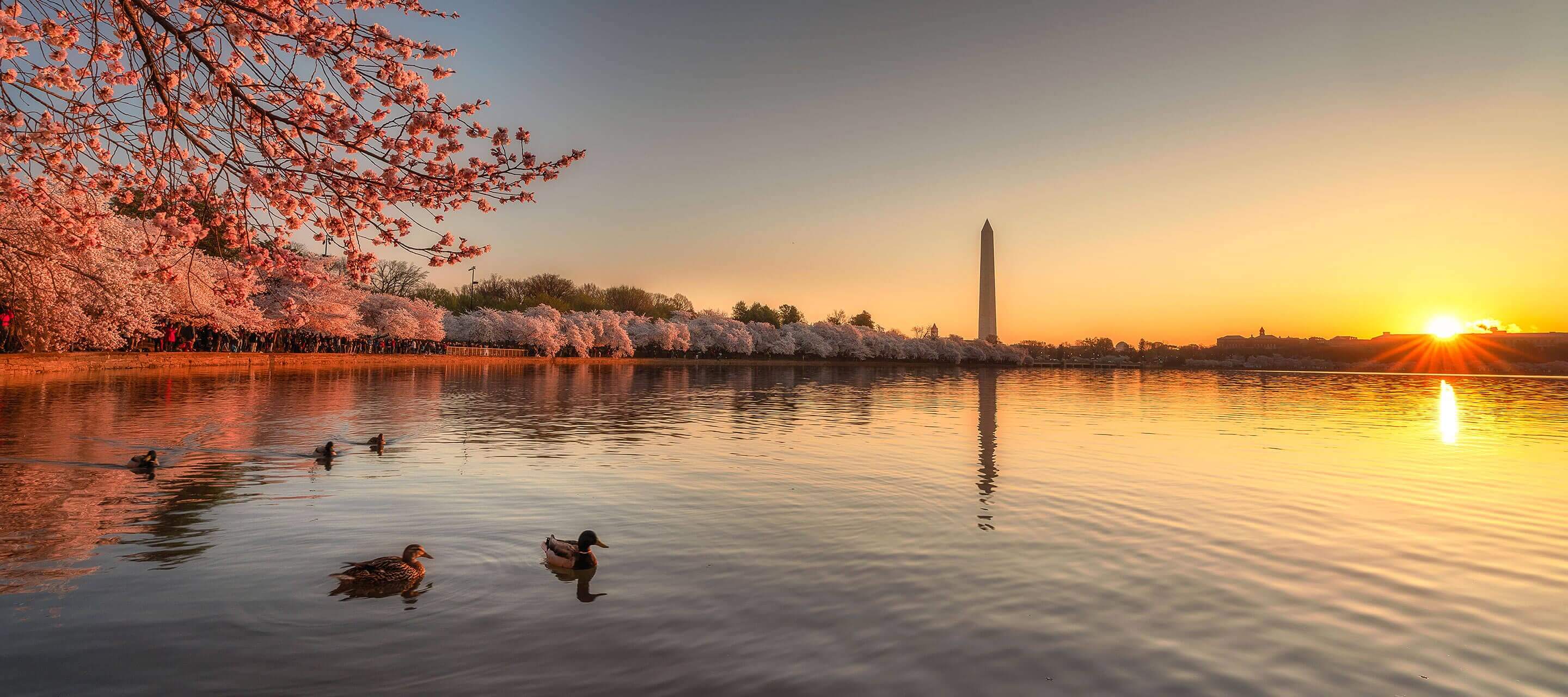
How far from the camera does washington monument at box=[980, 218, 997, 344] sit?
394 feet

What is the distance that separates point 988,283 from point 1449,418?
8629 cm

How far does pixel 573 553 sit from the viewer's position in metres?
9.05

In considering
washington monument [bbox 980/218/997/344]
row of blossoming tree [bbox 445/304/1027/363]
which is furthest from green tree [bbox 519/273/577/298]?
washington monument [bbox 980/218/997/344]

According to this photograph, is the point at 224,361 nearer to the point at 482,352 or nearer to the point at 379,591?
the point at 482,352

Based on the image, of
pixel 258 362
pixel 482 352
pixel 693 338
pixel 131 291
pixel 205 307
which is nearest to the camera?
pixel 131 291

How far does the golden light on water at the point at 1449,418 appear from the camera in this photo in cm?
2698

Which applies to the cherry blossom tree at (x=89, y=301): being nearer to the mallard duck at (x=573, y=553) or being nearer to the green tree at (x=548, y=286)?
the mallard duck at (x=573, y=553)

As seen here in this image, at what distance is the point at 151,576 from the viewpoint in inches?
336

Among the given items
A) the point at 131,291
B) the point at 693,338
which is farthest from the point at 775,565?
the point at 693,338

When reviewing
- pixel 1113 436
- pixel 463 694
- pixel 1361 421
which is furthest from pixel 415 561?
pixel 1361 421

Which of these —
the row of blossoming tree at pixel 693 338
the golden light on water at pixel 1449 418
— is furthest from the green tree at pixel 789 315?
the golden light on water at pixel 1449 418

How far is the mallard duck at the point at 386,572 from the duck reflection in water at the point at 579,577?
1.37 metres

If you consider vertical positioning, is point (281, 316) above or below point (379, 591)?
above

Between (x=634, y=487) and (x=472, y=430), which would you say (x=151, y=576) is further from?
(x=472, y=430)
